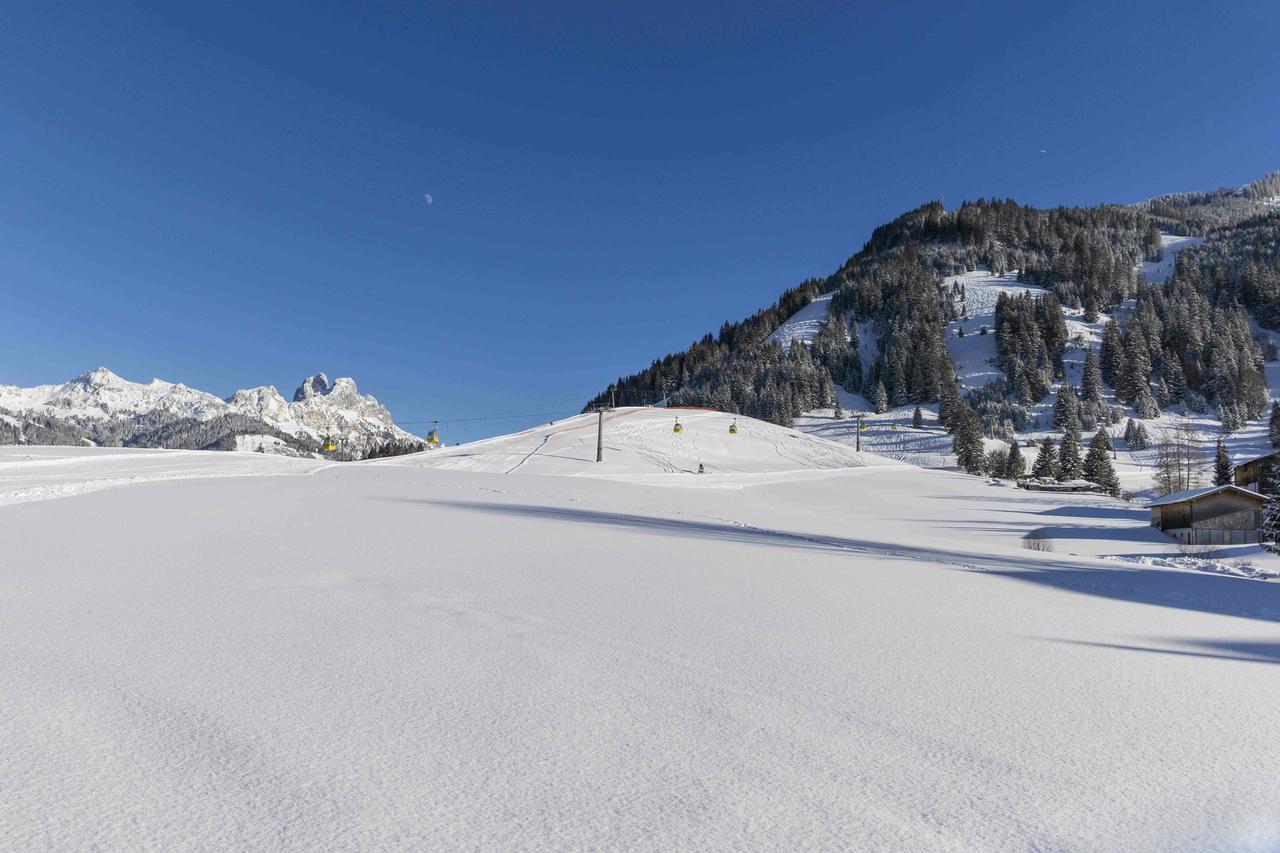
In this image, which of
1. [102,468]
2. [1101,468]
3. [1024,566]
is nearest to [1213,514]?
[1101,468]

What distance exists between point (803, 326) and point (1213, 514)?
144973 mm

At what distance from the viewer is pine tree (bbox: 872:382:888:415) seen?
121375 mm

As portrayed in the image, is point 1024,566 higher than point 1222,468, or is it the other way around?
point 1024,566

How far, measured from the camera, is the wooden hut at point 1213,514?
38031 mm

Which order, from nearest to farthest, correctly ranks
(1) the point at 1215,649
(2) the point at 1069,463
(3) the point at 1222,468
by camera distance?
(1) the point at 1215,649, (3) the point at 1222,468, (2) the point at 1069,463

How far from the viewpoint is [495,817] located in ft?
7.80

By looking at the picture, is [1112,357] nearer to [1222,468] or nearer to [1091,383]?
[1091,383]

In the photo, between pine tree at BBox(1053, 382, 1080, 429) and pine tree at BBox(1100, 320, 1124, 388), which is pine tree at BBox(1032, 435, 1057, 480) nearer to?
pine tree at BBox(1053, 382, 1080, 429)

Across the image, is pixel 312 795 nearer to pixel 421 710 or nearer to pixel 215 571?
pixel 421 710

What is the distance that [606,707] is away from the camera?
11.5 ft

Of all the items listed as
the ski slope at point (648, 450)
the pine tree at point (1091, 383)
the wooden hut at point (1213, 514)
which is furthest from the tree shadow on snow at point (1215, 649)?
the pine tree at point (1091, 383)

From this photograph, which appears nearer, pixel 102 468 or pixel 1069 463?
pixel 102 468

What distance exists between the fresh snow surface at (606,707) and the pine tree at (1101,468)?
245 ft

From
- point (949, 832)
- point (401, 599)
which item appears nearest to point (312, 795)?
point (949, 832)
